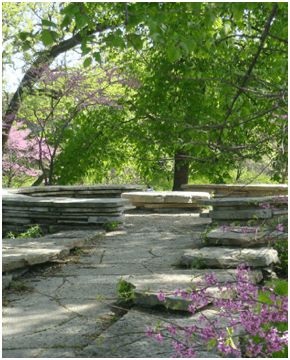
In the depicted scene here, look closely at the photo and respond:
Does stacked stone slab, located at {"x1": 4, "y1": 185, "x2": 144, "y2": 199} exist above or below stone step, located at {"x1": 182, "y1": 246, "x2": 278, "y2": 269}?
above

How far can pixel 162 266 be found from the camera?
419 cm

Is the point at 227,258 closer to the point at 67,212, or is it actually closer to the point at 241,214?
the point at 241,214

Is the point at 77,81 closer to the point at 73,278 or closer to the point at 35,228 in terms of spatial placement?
the point at 35,228

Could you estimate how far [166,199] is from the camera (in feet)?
28.7

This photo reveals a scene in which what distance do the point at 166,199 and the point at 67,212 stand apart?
9.18 ft

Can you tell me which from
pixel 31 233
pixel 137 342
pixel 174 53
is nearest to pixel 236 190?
pixel 31 233

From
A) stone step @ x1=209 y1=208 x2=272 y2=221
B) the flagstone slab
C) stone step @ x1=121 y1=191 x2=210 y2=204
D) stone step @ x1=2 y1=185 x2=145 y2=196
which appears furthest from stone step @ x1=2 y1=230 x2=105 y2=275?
stone step @ x1=2 y1=185 x2=145 y2=196

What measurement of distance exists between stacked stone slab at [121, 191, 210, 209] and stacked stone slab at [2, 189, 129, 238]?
2143 mm

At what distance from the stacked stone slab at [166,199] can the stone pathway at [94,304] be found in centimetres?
303

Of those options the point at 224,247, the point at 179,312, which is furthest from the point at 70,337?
the point at 224,247

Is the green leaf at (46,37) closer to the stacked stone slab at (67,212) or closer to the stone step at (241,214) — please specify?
the stone step at (241,214)

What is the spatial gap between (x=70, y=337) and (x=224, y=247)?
2.29 metres

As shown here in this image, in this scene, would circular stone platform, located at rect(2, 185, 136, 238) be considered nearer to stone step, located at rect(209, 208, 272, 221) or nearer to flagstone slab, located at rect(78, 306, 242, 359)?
stone step, located at rect(209, 208, 272, 221)

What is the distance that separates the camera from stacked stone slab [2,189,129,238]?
6.42 meters
